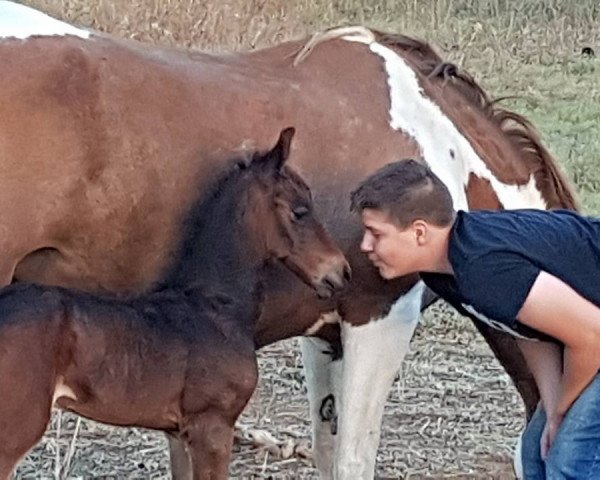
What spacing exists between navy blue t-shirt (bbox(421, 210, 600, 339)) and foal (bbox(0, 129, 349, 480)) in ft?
1.77

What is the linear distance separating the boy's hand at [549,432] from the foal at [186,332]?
0.74 meters

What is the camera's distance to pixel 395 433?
526 centimetres

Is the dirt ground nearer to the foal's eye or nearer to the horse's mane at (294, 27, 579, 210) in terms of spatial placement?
the horse's mane at (294, 27, 579, 210)

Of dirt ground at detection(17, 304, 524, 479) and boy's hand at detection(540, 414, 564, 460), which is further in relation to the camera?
Answer: dirt ground at detection(17, 304, 524, 479)

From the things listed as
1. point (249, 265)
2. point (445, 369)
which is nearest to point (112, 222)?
point (249, 265)

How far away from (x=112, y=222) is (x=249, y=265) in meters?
0.44

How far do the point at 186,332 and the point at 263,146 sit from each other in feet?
2.34

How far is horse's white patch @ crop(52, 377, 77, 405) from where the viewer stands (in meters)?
3.54

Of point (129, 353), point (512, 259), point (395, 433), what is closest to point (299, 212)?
point (129, 353)

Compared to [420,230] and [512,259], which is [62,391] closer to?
[420,230]

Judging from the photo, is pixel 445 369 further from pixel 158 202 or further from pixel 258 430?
pixel 158 202

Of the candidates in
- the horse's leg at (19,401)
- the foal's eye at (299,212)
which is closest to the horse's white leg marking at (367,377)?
the foal's eye at (299,212)

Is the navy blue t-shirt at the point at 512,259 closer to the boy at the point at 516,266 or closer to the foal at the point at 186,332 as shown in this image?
the boy at the point at 516,266

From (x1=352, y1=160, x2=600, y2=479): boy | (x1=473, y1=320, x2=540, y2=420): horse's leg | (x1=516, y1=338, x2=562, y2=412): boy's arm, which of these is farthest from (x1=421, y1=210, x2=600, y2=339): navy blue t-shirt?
(x1=473, y1=320, x2=540, y2=420): horse's leg
